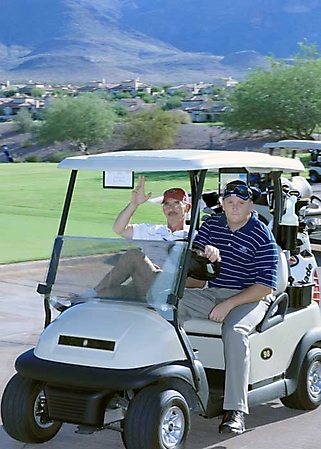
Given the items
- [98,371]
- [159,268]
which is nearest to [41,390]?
[98,371]

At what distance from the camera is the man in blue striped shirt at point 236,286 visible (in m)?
4.85

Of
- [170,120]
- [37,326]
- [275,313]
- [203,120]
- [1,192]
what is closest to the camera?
[275,313]

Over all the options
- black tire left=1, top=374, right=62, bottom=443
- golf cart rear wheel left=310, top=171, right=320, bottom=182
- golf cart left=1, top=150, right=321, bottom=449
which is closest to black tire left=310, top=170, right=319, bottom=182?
golf cart rear wheel left=310, top=171, right=320, bottom=182

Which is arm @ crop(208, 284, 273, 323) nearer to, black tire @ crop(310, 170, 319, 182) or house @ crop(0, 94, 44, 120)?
black tire @ crop(310, 170, 319, 182)

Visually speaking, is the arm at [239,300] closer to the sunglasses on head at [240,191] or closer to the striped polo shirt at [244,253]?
the striped polo shirt at [244,253]

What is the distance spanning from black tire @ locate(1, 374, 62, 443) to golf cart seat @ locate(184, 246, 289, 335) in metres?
0.90

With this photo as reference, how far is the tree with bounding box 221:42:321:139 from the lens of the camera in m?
48.4

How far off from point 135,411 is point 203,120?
94343 mm

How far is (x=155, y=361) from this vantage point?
14.9ft

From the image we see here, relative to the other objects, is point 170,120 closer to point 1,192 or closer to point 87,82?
point 1,192

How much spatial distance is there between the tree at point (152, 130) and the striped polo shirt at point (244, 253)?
5357cm

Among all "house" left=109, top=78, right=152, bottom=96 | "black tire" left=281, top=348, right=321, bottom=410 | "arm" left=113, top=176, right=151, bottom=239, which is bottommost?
"black tire" left=281, top=348, right=321, bottom=410

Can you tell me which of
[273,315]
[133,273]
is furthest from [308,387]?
[133,273]

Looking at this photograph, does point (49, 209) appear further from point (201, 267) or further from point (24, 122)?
point (24, 122)
